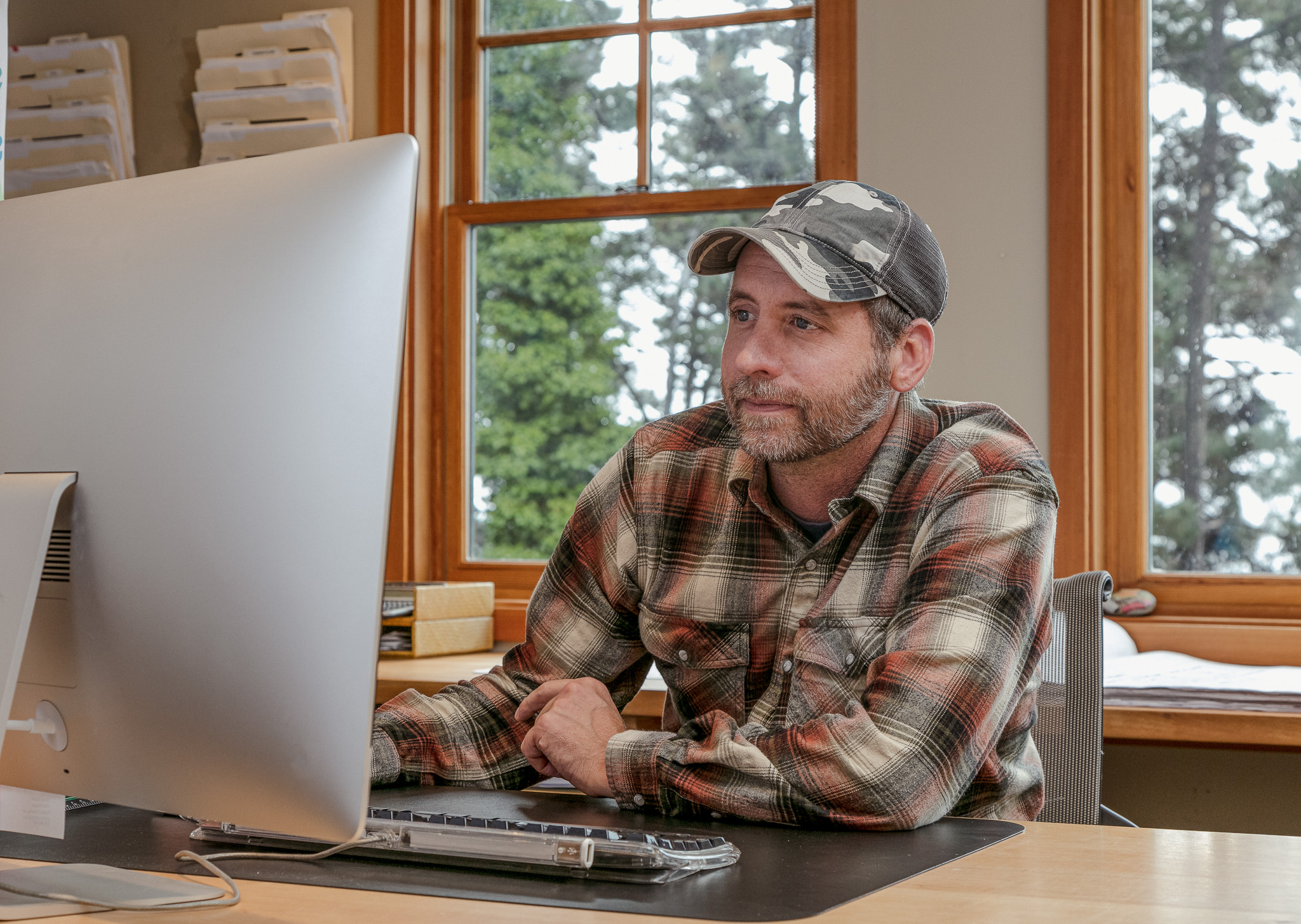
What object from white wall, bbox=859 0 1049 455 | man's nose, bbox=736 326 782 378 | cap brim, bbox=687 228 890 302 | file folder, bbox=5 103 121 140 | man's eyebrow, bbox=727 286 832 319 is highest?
file folder, bbox=5 103 121 140

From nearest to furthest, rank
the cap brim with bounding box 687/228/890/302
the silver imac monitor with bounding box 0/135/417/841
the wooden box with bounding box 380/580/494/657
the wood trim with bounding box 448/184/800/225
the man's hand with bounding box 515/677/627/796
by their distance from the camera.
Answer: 1. the silver imac monitor with bounding box 0/135/417/841
2. the man's hand with bounding box 515/677/627/796
3. the cap brim with bounding box 687/228/890/302
4. the wooden box with bounding box 380/580/494/657
5. the wood trim with bounding box 448/184/800/225

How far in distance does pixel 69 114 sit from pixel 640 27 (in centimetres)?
138

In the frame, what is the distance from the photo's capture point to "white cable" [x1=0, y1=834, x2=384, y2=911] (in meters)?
0.75

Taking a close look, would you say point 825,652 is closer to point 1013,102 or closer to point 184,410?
point 184,410

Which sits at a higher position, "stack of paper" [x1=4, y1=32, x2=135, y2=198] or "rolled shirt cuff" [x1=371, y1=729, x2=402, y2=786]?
"stack of paper" [x1=4, y1=32, x2=135, y2=198]

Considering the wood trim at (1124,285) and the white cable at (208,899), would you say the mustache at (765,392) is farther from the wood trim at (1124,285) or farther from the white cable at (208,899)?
the wood trim at (1124,285)

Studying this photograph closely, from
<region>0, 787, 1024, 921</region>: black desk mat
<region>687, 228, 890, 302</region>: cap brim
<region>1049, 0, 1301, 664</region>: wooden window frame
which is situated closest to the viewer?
<region>0, 787, 1024, 921</region>: black desk mat

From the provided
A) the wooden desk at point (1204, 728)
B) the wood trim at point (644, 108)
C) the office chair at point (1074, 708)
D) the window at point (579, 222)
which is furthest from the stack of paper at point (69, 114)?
the office chair at point (1074, 708)

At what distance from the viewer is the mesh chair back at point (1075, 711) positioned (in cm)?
146

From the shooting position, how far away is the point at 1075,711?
4.83 feet

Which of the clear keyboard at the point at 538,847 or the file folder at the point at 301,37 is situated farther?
the file folder at the point at 301,37

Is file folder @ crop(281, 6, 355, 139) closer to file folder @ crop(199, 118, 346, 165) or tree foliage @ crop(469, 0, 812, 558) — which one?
file folder @ crop(199, 118, 346, 165)

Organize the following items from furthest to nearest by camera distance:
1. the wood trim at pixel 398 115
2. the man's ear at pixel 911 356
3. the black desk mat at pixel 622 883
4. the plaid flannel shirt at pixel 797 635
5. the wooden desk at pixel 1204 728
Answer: the wood trim at pixel 398 115, the wooden desk at pixel 1204 728, the man's ear at pixel 911 356, the plaid flannel shirt at pixel 797 635, the black desk mat at pixel 622 883

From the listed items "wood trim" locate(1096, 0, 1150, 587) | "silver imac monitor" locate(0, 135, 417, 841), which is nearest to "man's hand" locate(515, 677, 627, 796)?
"silver imac monitor" locate(0, 135, 417, 841)
